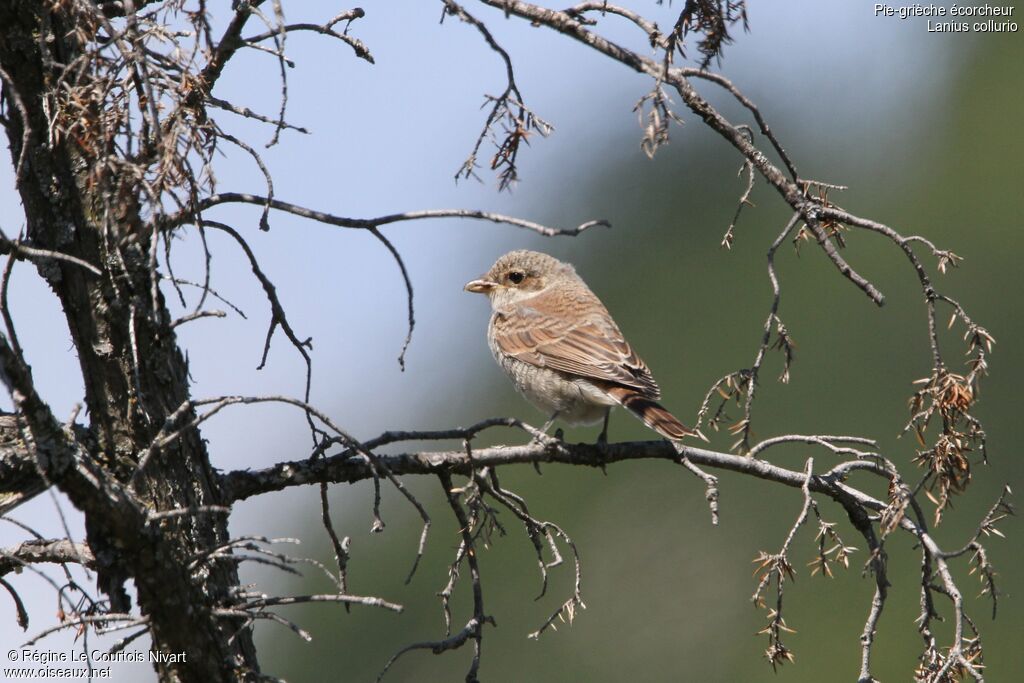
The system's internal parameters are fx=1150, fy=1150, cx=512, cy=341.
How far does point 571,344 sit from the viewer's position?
20.3 feet

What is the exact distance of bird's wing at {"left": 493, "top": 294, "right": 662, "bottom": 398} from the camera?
19.2 ft

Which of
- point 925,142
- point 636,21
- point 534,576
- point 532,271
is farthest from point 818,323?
point 636,21

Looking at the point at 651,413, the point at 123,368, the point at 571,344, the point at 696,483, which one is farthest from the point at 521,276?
the point at 696,483

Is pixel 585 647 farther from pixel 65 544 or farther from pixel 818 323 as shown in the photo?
pixel 65 544

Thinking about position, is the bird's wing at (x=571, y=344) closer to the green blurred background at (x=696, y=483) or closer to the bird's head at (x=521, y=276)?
the bird's head at (x=521, y=276)

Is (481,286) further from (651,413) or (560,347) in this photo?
(651,413)

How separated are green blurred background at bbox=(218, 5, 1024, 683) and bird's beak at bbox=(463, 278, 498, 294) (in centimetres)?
700

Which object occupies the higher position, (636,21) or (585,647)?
(636,21)

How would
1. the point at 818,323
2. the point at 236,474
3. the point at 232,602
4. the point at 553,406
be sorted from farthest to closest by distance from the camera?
the point at 818,323
the point at 553,406
the point at 236,474
the point at 232,602

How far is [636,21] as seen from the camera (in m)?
3.53

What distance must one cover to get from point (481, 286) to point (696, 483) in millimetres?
15906

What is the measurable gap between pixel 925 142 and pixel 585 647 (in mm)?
27415

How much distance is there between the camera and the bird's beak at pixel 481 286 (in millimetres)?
7160

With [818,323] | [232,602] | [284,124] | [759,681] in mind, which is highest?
[284,124]
